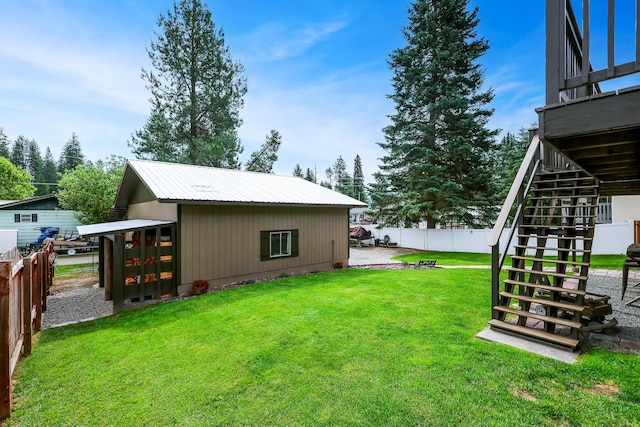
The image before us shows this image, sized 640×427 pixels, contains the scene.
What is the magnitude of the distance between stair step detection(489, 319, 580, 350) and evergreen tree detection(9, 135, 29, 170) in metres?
79.8

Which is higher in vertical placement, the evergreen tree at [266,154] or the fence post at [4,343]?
the evergreen tree at [266,154]

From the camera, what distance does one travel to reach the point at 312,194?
11.3 m

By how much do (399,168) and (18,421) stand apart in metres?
18.4

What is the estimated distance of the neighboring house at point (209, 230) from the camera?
705cm

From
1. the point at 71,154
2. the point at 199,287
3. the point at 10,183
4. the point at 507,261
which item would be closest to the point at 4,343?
the point at 199,287

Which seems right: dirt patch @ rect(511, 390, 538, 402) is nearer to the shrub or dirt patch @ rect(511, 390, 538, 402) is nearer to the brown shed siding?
the shrub

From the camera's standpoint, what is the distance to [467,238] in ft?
51.2

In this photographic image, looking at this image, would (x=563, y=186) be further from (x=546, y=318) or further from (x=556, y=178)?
(x=546, y=318)

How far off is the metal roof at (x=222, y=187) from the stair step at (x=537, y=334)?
6494 millimetres

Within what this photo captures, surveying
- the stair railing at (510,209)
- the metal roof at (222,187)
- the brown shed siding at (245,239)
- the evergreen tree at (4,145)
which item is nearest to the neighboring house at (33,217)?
the metal roof at (222,187)

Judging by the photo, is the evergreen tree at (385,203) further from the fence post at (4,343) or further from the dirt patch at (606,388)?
the fence post at (4,343)

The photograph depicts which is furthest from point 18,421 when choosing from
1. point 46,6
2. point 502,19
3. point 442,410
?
point 502,19

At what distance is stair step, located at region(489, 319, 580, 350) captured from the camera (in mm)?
3737

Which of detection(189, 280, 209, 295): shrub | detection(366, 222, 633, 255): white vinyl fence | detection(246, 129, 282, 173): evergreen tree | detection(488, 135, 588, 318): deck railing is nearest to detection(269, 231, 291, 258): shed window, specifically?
detection(189, 280, 209, 295): shrub
